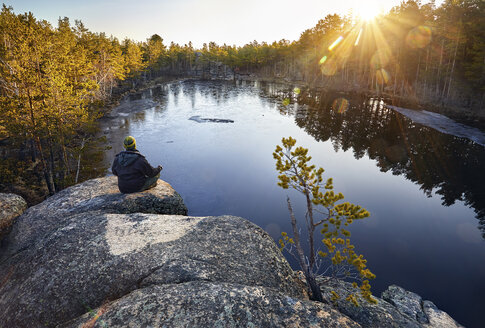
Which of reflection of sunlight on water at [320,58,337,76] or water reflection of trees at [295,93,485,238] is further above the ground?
reflection of sunlight on water at [320,58,337,76]

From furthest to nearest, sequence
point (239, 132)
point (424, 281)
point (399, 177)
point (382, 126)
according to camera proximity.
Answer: point (382, 126) → point (239, 132) → point (399, 177) → point (424, 281)

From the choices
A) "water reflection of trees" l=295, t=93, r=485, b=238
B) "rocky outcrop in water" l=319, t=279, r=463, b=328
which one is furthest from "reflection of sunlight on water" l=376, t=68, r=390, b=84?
"rocky outcrop in water" l=319, t=279, r=463, b=328

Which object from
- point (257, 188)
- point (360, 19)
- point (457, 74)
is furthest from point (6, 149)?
point (360, 19)

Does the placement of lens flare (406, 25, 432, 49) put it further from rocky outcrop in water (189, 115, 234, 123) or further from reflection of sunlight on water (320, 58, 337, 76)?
rocky outcrop in water (189, 115, 234, 123)

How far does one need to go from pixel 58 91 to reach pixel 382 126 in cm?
4183

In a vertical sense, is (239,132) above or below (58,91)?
below

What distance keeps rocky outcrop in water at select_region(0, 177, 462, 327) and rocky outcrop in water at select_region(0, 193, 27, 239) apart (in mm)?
1395

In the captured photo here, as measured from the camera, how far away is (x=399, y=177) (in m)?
23.7

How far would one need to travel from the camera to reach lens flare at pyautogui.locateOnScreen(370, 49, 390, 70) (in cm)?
6931

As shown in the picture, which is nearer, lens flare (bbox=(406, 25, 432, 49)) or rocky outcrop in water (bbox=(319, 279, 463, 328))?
rocky outcrop in water (bbox=(319, 279, 463, 328))

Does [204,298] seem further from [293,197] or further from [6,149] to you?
[6,149]

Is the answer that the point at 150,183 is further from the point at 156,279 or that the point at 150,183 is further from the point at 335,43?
the point at 335,43

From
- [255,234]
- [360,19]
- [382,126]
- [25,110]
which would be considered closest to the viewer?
[255,234]

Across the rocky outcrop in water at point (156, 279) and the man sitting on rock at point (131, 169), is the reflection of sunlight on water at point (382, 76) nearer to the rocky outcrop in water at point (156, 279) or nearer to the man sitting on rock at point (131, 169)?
the rocky outcrop in water at point (156, 279)
